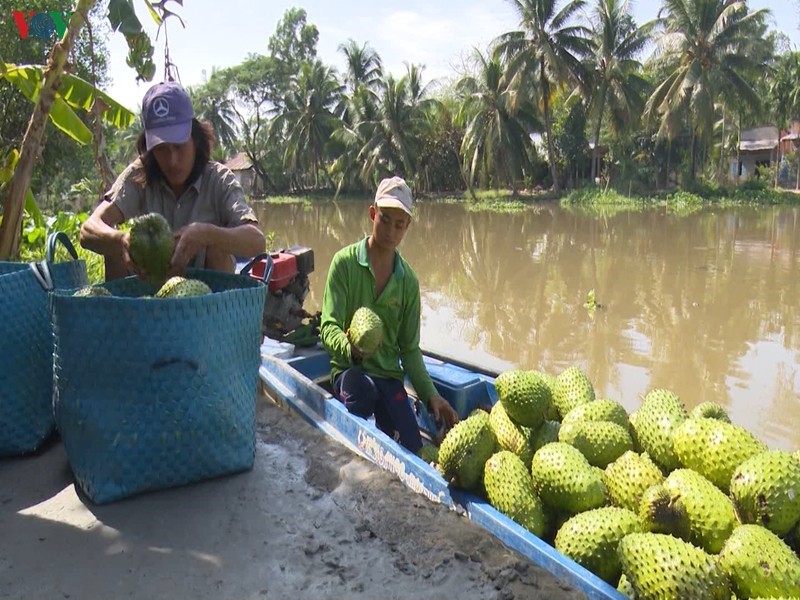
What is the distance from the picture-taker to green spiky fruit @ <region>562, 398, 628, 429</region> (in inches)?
102

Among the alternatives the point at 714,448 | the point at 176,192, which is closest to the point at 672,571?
the point at 714,448

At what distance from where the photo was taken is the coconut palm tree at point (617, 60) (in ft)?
99.9

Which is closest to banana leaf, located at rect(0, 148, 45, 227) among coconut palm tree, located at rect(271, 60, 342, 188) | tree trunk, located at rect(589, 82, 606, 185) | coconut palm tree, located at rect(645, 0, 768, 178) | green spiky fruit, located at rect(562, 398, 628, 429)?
green spiky fruit, located at rect(562, 398, 628, 429)

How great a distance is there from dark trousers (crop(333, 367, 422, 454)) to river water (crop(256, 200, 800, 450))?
3.98 ft

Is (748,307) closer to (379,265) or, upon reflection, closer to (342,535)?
Result: (379,265)

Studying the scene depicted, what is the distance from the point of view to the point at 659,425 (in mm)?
2443

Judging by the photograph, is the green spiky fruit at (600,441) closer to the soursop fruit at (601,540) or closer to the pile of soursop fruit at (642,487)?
the pile of soursop fruit at (642,487)

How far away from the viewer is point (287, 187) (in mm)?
49906

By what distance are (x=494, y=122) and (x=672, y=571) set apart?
104ft

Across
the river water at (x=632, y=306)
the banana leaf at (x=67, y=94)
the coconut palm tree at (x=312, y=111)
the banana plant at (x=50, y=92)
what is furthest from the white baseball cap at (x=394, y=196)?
the coconut palm tree at (x=312, y=111)

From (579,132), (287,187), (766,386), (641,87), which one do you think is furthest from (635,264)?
(287,187)

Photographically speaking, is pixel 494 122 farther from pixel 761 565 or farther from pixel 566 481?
pixel 761 565

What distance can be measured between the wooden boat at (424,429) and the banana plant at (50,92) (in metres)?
1.83

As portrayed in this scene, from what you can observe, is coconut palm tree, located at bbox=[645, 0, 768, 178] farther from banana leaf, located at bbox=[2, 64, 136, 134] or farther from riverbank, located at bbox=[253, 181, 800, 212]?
banana leaf, located at bbox=[2, 64, 136, 134]
